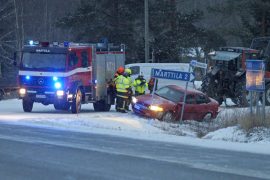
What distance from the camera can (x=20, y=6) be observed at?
67875mm

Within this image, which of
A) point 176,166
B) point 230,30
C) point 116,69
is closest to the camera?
point 176,166

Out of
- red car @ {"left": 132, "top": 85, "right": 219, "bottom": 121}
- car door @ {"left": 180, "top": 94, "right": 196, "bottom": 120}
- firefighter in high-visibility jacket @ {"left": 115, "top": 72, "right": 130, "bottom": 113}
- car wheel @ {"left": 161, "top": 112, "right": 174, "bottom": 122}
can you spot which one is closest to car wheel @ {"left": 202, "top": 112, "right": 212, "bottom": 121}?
red car @ {"left": 132, "top": 85, "right": 219, "bottom": 121}

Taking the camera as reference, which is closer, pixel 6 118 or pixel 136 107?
pixel 6 118

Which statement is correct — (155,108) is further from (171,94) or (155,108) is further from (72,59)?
(72,59)

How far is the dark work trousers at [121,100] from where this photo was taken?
23.9 m

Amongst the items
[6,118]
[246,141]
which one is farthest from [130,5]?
[246,141]

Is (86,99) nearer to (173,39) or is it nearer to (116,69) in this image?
(116,69)

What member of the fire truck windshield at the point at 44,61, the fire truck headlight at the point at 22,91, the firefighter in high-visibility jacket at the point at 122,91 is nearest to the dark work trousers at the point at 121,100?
the firefighter in high-visibility jacket at the point at 122,91

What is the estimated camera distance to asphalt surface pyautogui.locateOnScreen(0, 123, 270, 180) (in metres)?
9.62

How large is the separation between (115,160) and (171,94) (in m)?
11.8

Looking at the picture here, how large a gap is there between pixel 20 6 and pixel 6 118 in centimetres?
4954

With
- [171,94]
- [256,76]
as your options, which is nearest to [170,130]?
[256,76]

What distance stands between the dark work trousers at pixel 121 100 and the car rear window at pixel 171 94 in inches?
56.4

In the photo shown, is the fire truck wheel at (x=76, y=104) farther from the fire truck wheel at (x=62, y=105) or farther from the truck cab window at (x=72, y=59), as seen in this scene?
the truck cab window at (x=72, y=59)
